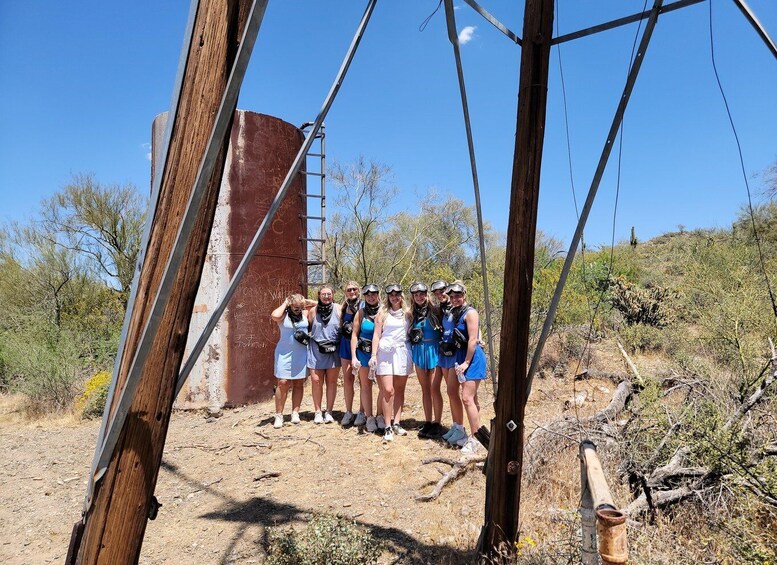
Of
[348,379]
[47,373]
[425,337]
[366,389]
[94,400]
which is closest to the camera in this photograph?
[425,337]

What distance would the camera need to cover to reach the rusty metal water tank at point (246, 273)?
693 cm

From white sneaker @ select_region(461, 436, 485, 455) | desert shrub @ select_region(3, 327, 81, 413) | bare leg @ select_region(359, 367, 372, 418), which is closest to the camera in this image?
white sneaker @ select_region(461, 436, 485, 455)

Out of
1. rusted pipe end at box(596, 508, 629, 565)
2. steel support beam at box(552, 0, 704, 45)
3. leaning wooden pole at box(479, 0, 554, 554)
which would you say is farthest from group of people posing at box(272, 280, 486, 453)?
rusted pipe end at box(596, 508, 629, 565)

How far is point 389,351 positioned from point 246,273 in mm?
2833

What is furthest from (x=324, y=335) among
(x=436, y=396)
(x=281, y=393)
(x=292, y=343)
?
(x=436, y=396)

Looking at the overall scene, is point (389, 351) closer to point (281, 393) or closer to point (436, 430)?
point (436, 430)

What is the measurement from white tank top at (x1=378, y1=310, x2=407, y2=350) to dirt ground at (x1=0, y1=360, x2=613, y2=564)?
112 cm

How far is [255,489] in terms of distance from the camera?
4.52m

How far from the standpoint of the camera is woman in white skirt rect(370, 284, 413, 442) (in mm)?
5488

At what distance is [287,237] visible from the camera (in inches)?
300

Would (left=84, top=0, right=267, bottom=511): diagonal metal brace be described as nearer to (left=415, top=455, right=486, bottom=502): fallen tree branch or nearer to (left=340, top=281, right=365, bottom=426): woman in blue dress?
(left=415, top=455, right=486, bottom=502): fallen tree branch

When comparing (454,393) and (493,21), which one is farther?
(454,393)

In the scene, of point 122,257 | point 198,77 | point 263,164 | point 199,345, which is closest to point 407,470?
point 199,345

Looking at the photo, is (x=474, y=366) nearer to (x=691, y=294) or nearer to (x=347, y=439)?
(x=347, y=439)
